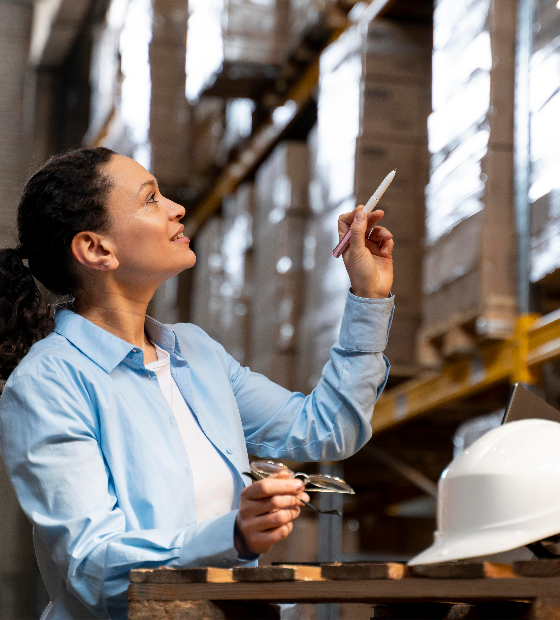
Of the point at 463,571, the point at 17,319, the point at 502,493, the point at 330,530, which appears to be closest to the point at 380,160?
the point at 330,530

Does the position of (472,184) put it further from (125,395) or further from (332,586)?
(332,586)

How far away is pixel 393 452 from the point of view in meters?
6.63

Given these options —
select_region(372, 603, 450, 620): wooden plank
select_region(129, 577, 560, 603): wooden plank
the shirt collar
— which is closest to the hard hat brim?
select_region(372, 603, 450, 620): wooden plank

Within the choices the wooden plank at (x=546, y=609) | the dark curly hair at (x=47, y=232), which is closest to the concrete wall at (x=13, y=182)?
the dark curly hair at (x=47, y=232)

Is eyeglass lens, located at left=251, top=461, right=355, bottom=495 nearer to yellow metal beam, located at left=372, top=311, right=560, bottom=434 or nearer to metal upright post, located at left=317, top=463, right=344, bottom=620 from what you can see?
yellow metal beam, located at left=372, top=311, right=560, bottom=434

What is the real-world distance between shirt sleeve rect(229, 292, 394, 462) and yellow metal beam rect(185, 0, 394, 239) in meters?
3.35

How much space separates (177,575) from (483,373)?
3.19m

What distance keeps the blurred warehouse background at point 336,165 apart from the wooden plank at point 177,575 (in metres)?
0.48

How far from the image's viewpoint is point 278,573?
124 cm

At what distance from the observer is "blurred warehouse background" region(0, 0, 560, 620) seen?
3615mm

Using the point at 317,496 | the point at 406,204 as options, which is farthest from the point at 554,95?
the point at 317,496

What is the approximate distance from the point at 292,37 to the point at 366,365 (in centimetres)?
439

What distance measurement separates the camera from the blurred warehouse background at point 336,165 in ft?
11.9

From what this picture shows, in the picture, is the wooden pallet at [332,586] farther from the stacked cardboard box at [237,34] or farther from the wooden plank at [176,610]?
the stacked cardboard box at [237,34]
